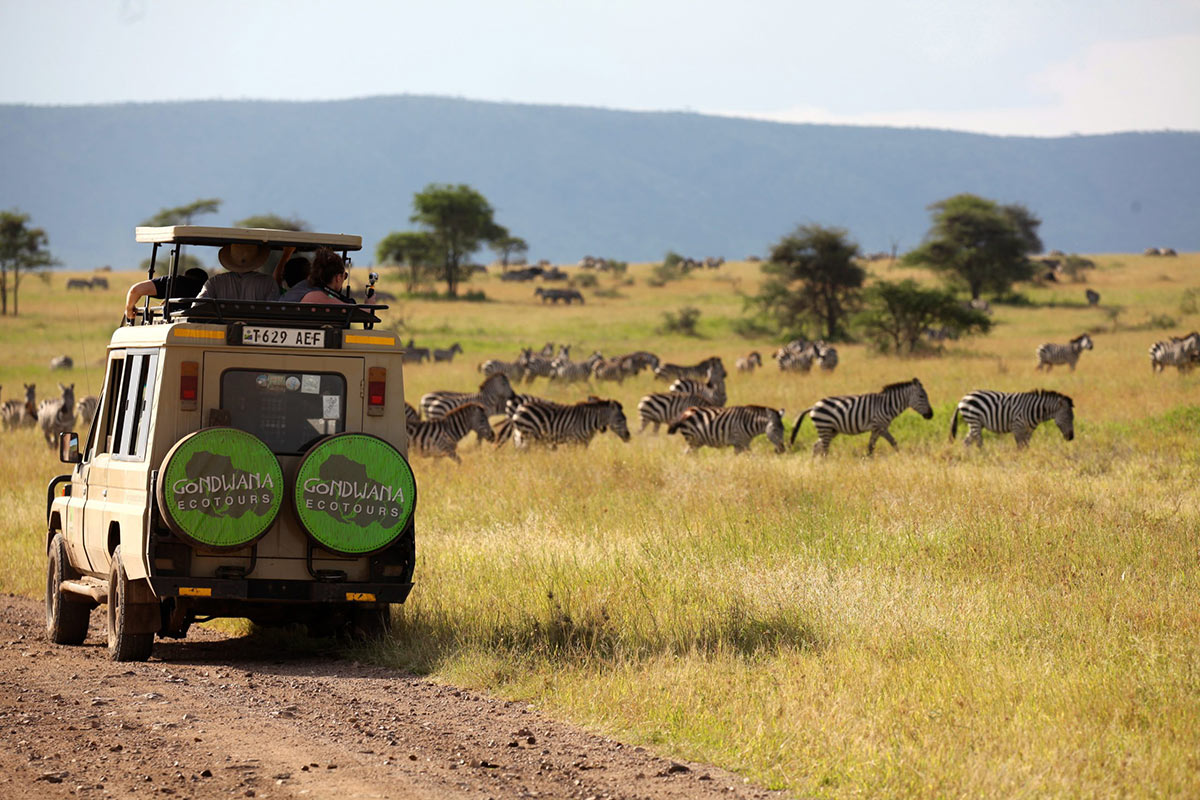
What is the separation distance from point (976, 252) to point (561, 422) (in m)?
44.8

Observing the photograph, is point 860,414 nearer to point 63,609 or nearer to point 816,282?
point 63,609

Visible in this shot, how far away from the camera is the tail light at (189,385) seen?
726 cm

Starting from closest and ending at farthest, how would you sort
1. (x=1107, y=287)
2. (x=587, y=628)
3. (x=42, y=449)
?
(x=587, y=628)
(x=42, y=449)
(x=1107, y=287)

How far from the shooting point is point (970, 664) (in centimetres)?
657

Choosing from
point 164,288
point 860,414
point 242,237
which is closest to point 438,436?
point 860,414

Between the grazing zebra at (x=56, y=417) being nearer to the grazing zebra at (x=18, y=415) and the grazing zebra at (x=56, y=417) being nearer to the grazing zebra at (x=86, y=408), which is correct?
the grazing zebra at (x=86, y=408)

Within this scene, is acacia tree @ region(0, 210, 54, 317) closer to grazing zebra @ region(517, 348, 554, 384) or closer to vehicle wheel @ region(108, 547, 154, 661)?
grazing zebra @ region(517, 348, 554, 384)

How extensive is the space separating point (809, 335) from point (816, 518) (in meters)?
37.9

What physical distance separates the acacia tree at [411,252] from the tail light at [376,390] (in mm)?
63099

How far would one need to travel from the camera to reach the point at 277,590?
730cm

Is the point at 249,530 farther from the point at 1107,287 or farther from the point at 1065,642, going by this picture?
the point at 1107,287

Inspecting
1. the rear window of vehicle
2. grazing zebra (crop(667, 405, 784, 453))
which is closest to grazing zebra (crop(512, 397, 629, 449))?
grazing zebra (crop(667, 405, 784, 453))

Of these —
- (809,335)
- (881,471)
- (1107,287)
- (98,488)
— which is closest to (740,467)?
(881,471)

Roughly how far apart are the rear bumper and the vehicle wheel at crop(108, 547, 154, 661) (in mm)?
543
